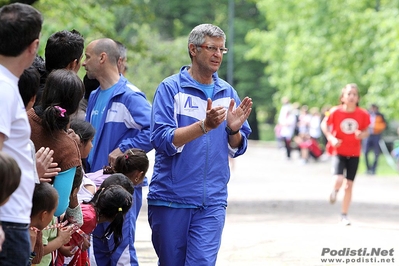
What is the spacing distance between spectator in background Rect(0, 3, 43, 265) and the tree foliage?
30324 mm

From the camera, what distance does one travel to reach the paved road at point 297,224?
443 inches

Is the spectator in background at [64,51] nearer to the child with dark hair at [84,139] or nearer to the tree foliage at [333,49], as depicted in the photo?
the child with dark hair at [84,139]

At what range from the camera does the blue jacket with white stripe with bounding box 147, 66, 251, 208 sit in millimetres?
7102

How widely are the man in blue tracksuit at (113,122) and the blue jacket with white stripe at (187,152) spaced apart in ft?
3.01

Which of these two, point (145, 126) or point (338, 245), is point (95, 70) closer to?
point (145, 126)

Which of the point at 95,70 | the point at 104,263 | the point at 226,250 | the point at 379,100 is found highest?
the point at 95,70

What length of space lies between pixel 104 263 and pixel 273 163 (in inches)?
1103

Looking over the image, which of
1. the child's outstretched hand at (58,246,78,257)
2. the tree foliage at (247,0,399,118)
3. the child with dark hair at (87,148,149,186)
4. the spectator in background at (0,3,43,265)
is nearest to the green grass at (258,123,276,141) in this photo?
the tree foliage at (247,0,399,118)

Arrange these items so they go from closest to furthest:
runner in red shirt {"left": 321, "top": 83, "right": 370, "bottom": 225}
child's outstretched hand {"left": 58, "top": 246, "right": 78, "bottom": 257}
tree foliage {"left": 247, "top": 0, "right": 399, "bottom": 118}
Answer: child's outstretched hand {"left": 58, "top": 246, "right": 78, "bottom": 257} < runner in red shirt {"left": 321, "top": 83, "right": 370, "bottom": 225} < tree foliage {"left": 247, "top": 0, "right": 399, "bottom": 118}

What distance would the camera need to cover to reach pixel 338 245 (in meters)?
12.1

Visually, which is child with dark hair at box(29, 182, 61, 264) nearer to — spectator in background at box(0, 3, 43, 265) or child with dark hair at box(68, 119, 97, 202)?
spectator in background at box(0, 3, 43, 265)

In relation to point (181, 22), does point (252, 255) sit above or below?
above

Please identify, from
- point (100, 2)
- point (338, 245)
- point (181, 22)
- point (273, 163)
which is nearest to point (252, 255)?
point (338, 245)

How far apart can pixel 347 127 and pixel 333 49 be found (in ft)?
96.1
